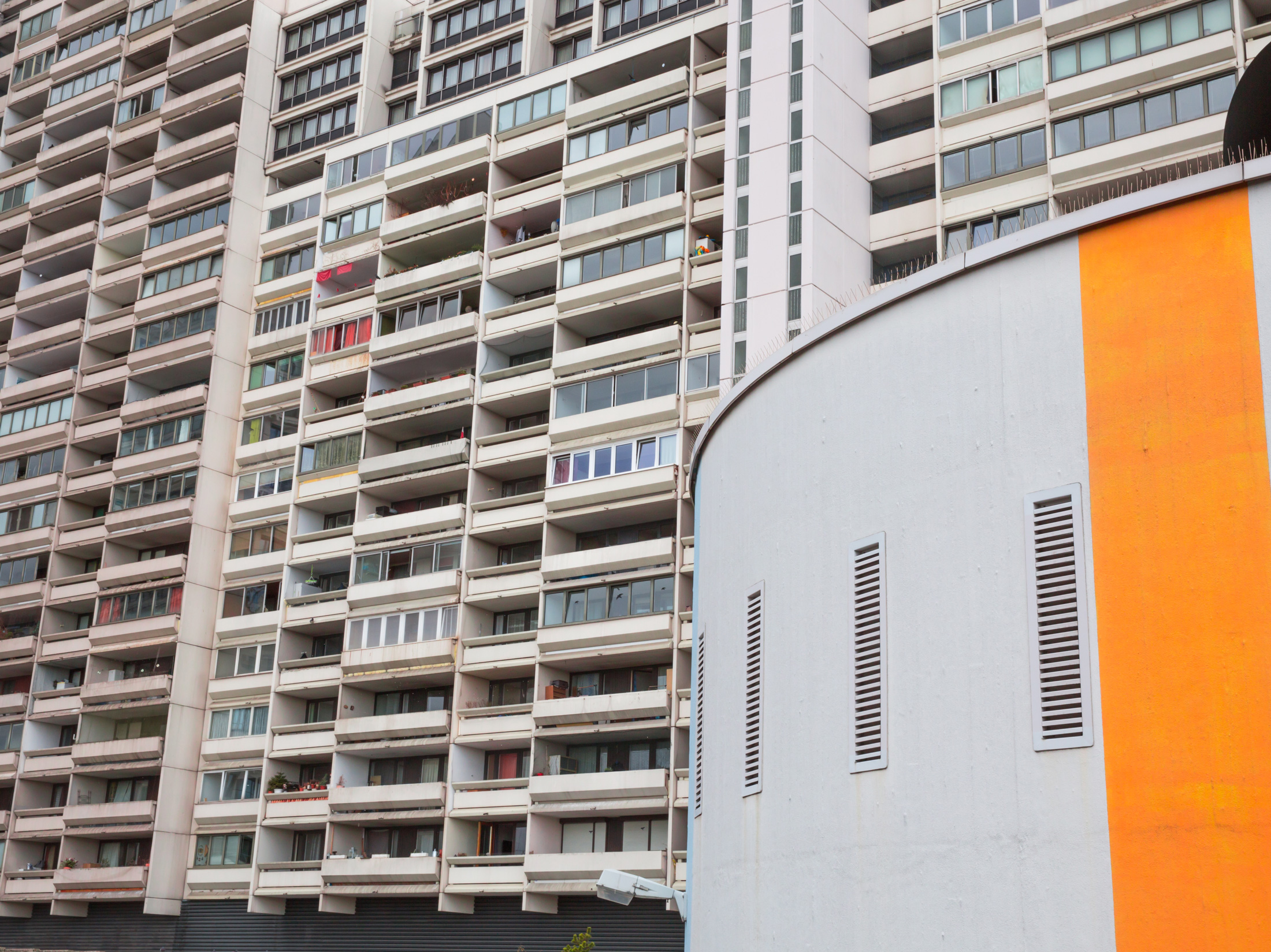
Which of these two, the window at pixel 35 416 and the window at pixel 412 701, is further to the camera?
the window at pixel 35 416

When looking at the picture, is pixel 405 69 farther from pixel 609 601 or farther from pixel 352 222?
pixel 609 601

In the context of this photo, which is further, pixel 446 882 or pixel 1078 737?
pixel 446 882

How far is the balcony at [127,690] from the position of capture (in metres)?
64.8

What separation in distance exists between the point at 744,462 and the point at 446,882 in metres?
34.2

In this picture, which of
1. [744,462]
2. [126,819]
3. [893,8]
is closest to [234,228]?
[126,819]

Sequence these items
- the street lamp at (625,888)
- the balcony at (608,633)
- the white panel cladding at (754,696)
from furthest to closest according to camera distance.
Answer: the balcony at (608,633) → the street lamp at (625,888) → the white panel cladding at (754,696)

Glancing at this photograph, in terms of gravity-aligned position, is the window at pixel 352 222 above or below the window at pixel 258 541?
above

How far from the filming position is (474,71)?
68.3 meters

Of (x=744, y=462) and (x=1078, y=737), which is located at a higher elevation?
(x=744, y=462)

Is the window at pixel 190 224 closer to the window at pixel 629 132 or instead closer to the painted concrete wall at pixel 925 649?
the window at pixel 629 132

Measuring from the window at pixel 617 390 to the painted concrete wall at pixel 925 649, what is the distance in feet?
103

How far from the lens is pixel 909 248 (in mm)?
51719

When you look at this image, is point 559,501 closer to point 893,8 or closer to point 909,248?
point 909,248

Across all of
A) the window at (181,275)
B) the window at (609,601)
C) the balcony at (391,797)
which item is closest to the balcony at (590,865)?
the balcony at (391,797)
